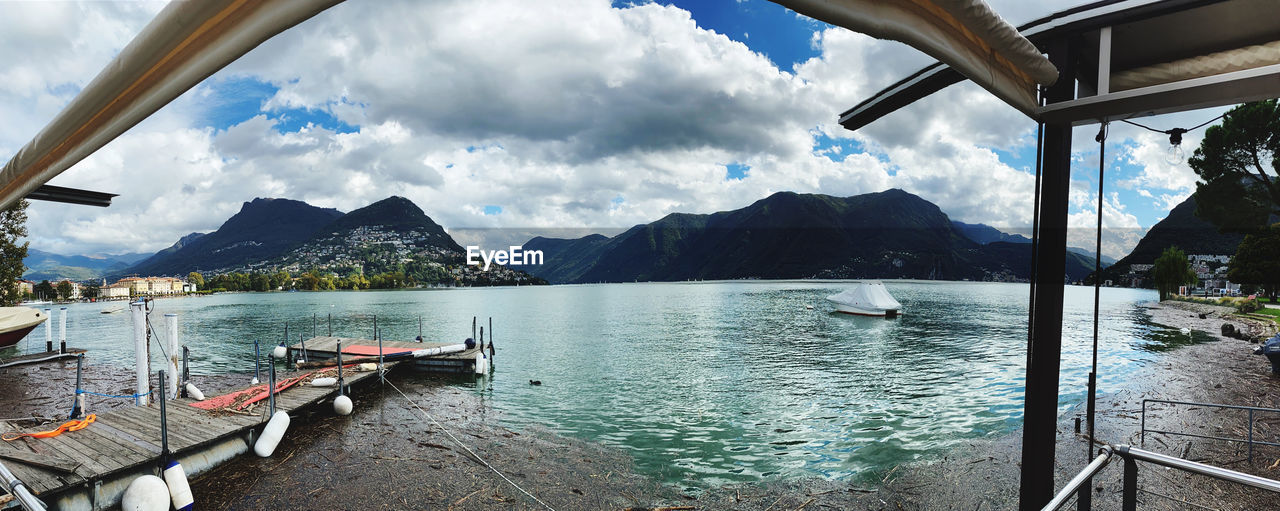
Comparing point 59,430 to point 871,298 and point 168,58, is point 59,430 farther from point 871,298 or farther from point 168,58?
point 871,298

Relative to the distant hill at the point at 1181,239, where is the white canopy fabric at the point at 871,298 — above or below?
below

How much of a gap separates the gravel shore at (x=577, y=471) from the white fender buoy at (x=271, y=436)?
8.1 inches

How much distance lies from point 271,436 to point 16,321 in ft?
88.0

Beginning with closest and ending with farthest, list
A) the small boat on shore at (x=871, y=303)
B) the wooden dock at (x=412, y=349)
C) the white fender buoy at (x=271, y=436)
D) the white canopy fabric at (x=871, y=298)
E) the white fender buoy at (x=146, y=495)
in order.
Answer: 1. the white fender buoy at (x=146, y=495)
2. the white fender buoy at (x=271, y=436)
3. the wooden dock at (x=412, y=349)
4. the small boat on shore at (x=871, y=303)
5. the white canopy fabric at (x=871, y=298)

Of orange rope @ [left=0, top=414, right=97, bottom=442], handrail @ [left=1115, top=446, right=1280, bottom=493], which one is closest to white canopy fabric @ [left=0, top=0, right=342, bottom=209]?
handrail @ [left=1115, top=446, right=1280, bottom=493]

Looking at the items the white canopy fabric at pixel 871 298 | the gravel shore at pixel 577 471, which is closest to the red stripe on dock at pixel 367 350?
the gravel shore at pixel 577 471

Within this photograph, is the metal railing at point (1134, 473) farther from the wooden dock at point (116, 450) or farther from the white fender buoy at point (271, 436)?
the white fender buoy at point (271, 436)

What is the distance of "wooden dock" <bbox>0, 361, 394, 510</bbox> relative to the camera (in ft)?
22.2

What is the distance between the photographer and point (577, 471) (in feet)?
33.3

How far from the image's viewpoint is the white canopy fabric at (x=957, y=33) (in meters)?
1.46

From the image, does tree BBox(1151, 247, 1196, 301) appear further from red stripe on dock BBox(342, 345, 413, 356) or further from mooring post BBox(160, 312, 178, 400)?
mooring post BBox(160, 312, 178, 400)

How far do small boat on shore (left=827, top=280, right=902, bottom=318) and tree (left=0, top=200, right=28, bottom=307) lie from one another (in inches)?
2358

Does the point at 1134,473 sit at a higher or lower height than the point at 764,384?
higher

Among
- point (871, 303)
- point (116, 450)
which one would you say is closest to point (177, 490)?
point (116, 450)
